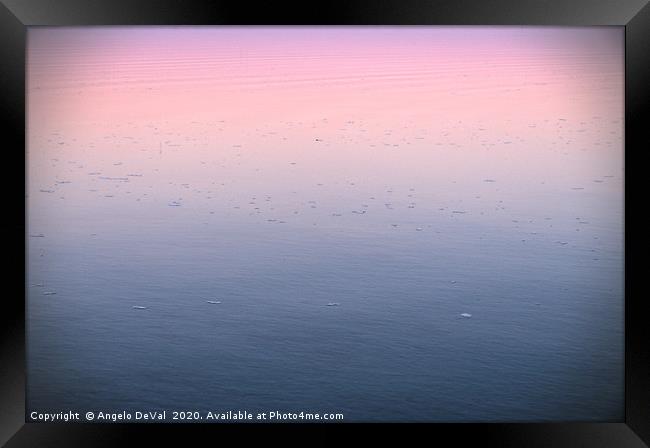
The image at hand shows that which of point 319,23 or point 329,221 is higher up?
point 319,23

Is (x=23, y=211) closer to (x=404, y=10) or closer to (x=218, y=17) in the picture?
(x=218, y=17)

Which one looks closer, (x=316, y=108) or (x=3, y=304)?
(x=3, y=304)

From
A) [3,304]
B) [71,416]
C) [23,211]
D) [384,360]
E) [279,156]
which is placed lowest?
[71,416]

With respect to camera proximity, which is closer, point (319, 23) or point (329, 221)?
point (319, 23)

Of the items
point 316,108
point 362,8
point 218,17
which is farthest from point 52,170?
point 362,8
